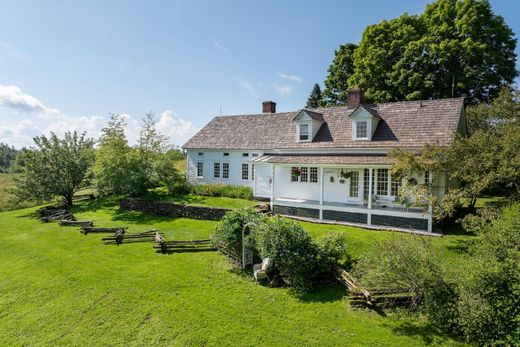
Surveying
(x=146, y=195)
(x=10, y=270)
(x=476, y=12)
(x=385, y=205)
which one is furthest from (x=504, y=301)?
(x=476, y=12)

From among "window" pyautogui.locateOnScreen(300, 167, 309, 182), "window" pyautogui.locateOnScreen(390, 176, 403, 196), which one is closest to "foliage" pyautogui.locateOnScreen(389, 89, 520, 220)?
"window" pyautogui.locateOnScreen(390, 176, 403, 196)

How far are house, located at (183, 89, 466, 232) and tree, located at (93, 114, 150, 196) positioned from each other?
30.3 ft

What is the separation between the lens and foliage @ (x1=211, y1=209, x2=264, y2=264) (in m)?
12.7

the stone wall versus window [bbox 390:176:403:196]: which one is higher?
window [bbox 390:176:403:196]

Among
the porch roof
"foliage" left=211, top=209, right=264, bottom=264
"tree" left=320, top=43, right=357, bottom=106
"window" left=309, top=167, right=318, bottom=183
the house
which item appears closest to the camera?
"foliage" left=211, top=209, right=264, bottom=264

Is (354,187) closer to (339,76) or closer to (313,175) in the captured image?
(313,175)

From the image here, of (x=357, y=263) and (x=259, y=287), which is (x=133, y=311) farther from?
(x=357, y=263)

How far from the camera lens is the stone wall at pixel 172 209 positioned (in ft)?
65.3

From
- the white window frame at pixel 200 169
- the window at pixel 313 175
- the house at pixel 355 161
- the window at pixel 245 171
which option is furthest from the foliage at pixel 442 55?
the white window frame at pixel 200 169

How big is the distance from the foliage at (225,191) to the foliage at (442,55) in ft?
56.4

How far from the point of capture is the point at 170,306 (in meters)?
9.95

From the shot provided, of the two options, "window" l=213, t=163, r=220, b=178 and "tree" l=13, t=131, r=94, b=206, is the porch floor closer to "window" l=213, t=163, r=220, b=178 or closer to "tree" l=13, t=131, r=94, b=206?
"window" l=213, t=163, r=220, b=178

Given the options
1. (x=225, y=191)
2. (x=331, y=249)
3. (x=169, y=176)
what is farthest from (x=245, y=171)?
(x=331, y=249)

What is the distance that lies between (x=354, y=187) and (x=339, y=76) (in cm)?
2333
